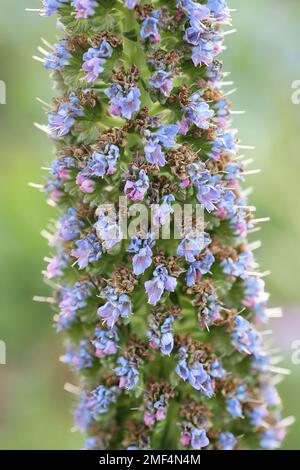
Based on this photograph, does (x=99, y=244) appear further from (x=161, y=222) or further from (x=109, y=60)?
(x=109, y=60)

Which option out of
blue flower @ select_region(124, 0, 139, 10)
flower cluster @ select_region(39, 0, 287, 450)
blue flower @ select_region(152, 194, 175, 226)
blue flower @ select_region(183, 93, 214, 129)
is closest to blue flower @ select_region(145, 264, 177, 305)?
flower cluster @ select_region(39, 0, 287, 450)

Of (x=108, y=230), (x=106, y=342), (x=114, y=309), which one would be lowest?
(x=106, y=342)

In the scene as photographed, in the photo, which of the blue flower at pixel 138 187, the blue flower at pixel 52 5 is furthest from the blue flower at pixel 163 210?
the blue flower at pixel 52 5

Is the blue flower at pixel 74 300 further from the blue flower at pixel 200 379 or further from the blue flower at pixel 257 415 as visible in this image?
the blue flower at pixel 257 415

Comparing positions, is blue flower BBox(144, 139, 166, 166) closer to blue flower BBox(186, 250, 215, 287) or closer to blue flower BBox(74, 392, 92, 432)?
blue flower BBox(186, 250, 215, 287)

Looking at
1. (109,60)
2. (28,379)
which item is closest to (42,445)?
(28,379)

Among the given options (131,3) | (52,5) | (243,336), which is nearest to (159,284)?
(243,336)

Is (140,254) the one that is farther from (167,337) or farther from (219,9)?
(219,9)
